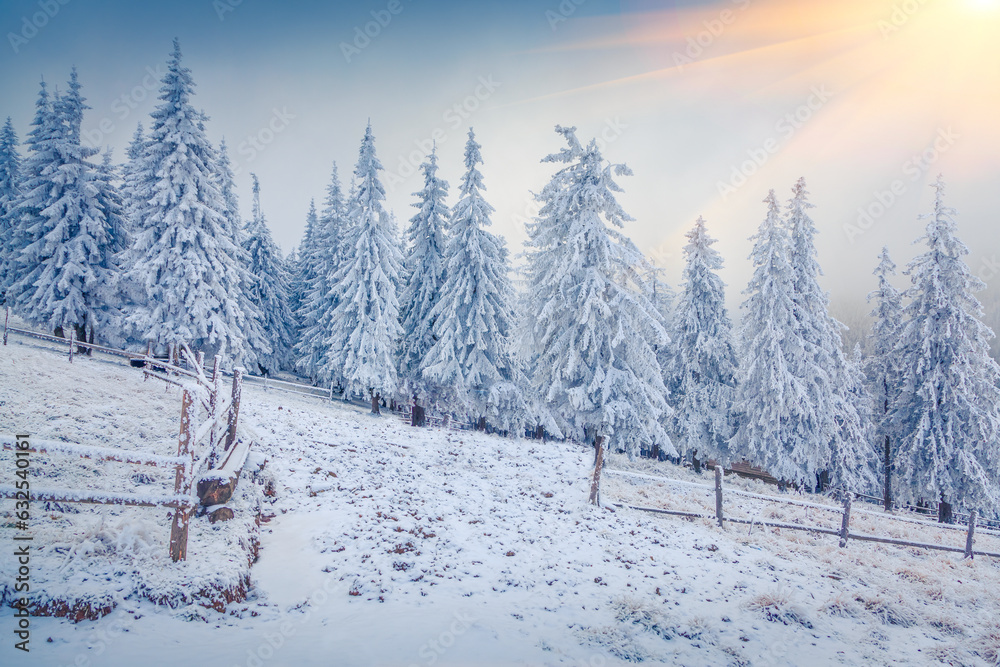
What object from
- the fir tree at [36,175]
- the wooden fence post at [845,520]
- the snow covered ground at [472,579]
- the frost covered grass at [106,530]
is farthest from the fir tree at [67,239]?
the wooden fence post at [845,520]

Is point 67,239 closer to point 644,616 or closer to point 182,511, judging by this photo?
point 182,511

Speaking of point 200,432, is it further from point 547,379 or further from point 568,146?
point 568,146

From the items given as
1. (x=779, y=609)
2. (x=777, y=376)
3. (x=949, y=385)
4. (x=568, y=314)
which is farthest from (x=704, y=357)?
(x=779, y=609)

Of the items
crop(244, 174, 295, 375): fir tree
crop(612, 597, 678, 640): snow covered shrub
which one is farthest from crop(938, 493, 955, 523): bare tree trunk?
crop(244, 174, 295, 375): fir tree

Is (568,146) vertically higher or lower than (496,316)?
higher

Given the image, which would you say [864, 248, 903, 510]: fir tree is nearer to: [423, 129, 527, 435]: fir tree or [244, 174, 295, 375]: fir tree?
[423, 129, 527, 435]: fir tree

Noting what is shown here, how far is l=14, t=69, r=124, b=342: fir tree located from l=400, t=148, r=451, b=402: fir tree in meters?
16.4

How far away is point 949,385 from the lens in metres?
20.8

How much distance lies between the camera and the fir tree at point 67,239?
24.4 m

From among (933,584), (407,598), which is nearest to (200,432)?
(407,598)

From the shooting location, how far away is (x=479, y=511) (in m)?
11.6

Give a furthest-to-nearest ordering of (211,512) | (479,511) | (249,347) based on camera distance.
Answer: (249,347)
(479,511)
(211,512)

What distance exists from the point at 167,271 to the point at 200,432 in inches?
794

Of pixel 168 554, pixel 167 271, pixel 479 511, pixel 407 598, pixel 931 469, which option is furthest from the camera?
pixel 167 271
